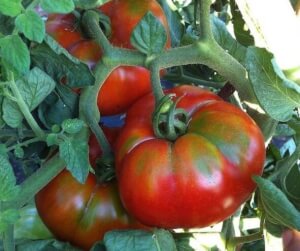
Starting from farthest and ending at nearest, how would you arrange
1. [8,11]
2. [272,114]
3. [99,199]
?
[99,199], [272,114], [8,11]

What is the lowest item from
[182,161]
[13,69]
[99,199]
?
[99,199]

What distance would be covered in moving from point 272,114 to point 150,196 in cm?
15

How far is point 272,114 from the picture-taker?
62 cm

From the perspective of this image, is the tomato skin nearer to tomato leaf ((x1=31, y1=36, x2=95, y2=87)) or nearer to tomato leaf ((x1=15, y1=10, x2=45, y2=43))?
tomato leaf ((x1=31, y1=36, x2=95, y2=87))

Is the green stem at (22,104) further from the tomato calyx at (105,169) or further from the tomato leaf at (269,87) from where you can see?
the tomato leaf at (269,87)

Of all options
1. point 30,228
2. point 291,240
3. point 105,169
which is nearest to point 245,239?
point 291,240

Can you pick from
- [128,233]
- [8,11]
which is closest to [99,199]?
[128,233]

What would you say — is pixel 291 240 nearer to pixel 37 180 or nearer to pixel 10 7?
pixel 37 180

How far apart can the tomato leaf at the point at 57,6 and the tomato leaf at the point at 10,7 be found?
2cm

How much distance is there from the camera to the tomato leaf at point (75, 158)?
2.04 feet

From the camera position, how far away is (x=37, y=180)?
67 centimetres

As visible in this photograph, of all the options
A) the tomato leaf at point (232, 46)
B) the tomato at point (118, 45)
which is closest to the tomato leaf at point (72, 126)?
the tomato at point (118, 45)

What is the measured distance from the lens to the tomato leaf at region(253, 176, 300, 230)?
0.63 metres

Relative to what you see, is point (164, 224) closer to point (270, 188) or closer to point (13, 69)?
point (270, 188)
